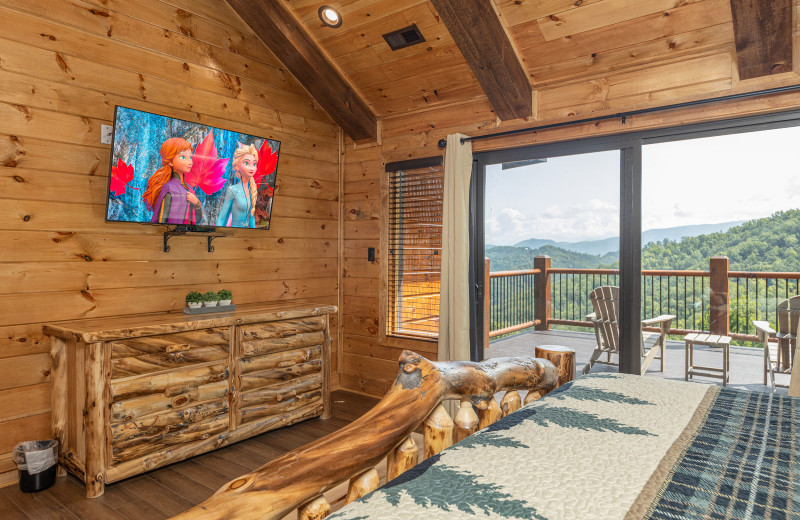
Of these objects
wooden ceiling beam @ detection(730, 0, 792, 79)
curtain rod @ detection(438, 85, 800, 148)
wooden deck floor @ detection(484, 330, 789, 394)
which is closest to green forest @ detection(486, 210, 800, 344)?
wooden deck floor @ detection(484, 330, 789, 394)

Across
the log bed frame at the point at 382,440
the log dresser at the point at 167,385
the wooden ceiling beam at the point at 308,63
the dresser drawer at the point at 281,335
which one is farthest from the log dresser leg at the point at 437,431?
the wooden ceiling beam at the point at 308,63

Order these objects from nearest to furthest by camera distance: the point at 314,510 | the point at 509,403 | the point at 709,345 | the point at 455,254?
the point at 314,510 → the point at 509,403 → the point at 709,345 → the point at 455,254

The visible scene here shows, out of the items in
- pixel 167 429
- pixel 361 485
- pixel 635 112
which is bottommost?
pixel 167 429

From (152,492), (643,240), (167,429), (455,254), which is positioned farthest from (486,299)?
(152,492)

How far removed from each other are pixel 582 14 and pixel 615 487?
2.68 meters

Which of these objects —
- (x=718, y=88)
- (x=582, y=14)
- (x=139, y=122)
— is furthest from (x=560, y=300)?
(x=139, y=122)

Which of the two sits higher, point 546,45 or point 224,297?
point 546,45

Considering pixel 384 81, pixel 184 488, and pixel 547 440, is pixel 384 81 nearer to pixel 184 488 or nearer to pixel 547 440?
pixel 184 488

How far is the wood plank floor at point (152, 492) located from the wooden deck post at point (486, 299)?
1512mm

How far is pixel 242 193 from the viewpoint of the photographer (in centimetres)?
338

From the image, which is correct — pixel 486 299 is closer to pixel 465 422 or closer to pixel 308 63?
pixel 308 63

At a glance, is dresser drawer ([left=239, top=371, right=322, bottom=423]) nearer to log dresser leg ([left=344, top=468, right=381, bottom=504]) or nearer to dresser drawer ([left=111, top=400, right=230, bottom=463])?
dresser drawer ([left=111, top=400, right=230, bottom=463])

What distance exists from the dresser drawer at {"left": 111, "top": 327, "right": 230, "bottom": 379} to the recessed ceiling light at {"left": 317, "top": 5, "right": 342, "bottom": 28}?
217 cm

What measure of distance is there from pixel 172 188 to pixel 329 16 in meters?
1.56
